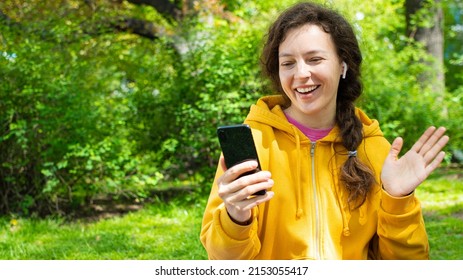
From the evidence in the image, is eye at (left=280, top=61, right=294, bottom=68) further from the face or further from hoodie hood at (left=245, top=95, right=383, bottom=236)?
hoodie hood at (left=245, top=95, right=383, bottom=236)

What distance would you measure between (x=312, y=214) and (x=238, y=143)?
1.44ft

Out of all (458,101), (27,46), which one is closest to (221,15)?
(27,46)

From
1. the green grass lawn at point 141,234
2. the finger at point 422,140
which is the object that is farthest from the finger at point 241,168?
the green grass lawn at point 141,234

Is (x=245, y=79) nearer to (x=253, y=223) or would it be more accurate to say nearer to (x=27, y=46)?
(x=27, y=46)

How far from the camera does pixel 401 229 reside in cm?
224

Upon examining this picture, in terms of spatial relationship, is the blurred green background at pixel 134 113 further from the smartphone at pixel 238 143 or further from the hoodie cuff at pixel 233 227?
the smartphone at pixel 238 143

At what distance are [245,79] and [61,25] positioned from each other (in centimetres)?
239

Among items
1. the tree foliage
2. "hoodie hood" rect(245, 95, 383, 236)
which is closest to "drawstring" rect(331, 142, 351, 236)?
"hoodie hood" rect(245, 95, 383, 236)

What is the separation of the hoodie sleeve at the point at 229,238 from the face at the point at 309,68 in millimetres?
407

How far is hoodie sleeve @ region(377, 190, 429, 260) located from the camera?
2.19 meters

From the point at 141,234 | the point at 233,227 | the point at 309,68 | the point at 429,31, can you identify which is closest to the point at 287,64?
the point at 309,68

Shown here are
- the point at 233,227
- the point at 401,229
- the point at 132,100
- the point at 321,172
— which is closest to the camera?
the point at 233,227

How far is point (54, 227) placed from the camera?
6.34 metres

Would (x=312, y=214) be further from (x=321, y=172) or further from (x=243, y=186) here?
(x=243, y=186)
